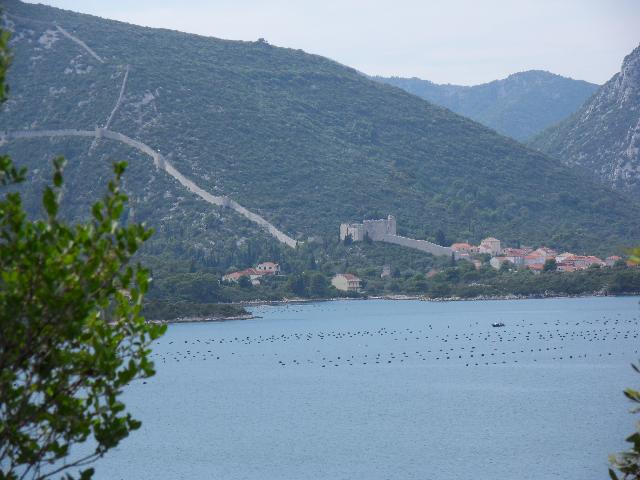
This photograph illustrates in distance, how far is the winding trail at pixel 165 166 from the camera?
84812mm

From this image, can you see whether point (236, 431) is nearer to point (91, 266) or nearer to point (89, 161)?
point (91, 266)

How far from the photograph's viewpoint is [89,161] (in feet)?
291

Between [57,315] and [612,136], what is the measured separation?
130 metres

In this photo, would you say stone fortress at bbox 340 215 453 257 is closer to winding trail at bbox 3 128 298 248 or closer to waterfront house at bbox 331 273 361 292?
winding trail at bbox 3 128 298 248

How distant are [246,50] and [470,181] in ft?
96.9

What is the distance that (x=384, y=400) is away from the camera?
125 feet

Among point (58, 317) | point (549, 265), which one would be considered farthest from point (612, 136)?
point (58, 317)

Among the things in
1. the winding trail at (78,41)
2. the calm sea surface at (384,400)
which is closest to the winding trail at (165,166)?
the winding trail at (78,41)

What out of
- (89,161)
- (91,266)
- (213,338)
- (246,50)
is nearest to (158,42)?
(246,50)

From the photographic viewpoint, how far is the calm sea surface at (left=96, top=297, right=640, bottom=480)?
27828mm

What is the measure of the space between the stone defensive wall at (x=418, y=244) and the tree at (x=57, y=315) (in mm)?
76669

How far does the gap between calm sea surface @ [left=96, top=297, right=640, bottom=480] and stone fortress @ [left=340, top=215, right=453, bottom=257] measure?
1624 cm

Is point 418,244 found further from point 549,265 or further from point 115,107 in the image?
point 115,107

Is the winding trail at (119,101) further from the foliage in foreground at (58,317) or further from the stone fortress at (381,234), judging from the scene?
the foliage in foreground at (58,317)
